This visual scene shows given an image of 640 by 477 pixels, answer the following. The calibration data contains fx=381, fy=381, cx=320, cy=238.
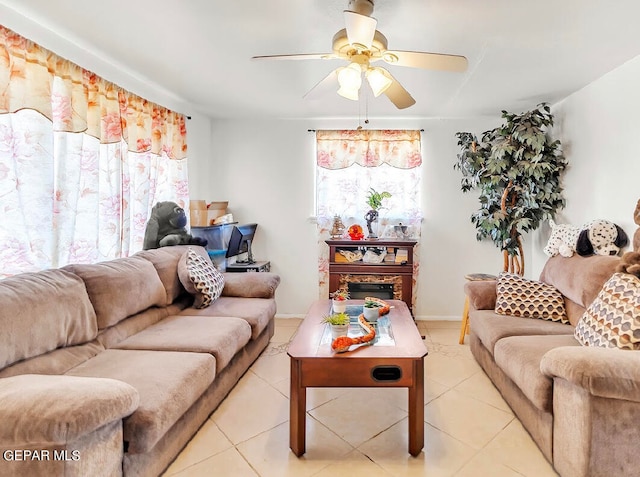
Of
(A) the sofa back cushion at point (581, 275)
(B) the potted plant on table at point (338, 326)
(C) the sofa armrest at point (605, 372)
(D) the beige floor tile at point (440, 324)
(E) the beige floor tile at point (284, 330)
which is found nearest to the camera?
(C) the sofa armrest at point (605, 372)

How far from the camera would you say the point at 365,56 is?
192 cm

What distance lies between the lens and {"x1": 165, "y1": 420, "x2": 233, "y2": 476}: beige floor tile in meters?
1.86

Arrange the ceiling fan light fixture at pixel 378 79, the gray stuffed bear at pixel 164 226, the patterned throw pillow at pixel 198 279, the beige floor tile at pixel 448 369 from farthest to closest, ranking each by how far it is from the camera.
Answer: the gray stuffed bear at pixel 164 226 < the patterned throw pillow at pixel 198 279 < the beige floor tile at pixel 448 369 < the ceiling fan light fixture at pixel 378 79

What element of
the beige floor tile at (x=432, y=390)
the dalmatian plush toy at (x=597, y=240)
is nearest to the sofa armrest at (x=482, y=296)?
the dalmatian plush toy at (x=597, y=240)

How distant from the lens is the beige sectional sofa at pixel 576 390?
1521 mm

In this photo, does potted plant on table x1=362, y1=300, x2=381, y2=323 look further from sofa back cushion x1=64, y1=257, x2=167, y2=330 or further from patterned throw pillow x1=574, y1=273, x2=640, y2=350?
sofa back cushion x1=64, y1=257, x2=167, y2=330

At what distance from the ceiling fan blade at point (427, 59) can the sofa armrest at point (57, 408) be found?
6.33 feet

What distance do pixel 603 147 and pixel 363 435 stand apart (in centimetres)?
280

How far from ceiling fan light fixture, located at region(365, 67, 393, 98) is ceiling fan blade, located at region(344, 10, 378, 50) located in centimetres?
24

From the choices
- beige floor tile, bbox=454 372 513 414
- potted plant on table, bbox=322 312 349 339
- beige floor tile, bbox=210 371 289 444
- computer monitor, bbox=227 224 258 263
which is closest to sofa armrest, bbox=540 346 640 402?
beige floor tile, bbox=454 372 513 414

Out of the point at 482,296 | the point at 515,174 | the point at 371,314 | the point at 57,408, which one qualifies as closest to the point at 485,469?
the point at 371,314

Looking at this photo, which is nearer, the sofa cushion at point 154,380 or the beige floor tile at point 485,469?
the sofa cushion at point 154,380

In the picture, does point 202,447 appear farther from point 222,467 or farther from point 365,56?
point 365,56

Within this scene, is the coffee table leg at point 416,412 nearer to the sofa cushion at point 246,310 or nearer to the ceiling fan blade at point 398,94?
the sofa cushion at point 246,310
